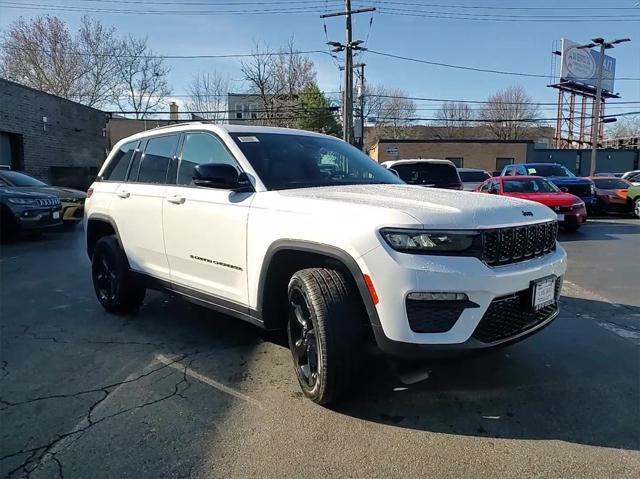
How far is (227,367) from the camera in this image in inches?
144

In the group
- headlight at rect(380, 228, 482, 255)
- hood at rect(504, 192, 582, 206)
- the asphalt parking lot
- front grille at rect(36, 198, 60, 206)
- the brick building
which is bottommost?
the asphalt parking lot

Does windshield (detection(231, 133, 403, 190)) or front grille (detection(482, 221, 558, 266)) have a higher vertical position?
windshield (detection(231, 133, 403, 190))

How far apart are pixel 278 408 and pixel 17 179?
10902 millimetres

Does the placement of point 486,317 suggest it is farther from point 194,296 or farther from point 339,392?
point 194,296

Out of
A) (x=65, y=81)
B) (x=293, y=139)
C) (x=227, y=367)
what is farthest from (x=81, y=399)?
(x=65, y=81)

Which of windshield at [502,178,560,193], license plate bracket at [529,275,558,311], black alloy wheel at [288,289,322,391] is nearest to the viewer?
license plate bracket at [529,275,558,311]

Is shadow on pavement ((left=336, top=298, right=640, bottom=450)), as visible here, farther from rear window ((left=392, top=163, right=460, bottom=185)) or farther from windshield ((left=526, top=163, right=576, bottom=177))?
windshield ((left=526, top=163, right=576, bottom=177))

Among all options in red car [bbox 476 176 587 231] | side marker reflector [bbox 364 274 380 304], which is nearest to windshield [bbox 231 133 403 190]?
side marker reflector [bbox 364 274 380 304]

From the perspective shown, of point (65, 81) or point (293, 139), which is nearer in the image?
point (293, 139)

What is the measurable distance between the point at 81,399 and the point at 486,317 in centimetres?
264

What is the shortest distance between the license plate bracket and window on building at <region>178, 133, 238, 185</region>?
7.37ft

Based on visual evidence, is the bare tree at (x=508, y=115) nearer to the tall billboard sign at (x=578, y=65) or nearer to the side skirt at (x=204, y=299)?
the tall billboard sign at (x=578, y=65)

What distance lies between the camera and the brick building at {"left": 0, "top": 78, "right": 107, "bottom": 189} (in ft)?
59.6

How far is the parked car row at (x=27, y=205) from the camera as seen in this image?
9938mm
